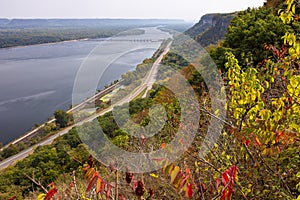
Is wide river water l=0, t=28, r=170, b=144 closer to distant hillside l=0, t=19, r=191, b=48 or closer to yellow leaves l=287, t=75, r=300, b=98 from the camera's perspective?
distant hillside l=0, t=19, r=191, b=48

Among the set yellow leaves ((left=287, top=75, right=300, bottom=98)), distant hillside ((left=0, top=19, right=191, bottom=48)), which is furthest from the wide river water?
yellow leaves ((left=287, top=75, right=300, bottom=98))

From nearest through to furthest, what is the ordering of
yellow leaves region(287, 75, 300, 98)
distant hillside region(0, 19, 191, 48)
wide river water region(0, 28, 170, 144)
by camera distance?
1. yellow leaves region(287, 75, 300, 98)
2. wide river water region(0, 28, 170, 144)
3. distant hillside region(0, 19, 191, 48)

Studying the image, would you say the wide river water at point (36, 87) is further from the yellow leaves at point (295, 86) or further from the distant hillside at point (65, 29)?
the yellow leaves at point (295, 86)

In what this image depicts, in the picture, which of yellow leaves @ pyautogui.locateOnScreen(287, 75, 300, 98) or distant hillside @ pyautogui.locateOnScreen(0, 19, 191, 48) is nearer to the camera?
yellow leaves @ pyautogui.locateOnScreen(287, 75, 300, 98)

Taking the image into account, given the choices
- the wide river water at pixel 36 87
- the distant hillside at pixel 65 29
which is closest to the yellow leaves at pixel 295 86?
the distant hillside at pixel 65 29

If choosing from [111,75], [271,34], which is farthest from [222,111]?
[111,75]

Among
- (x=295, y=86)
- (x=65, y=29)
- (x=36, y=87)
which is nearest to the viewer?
(x=295, y=86)

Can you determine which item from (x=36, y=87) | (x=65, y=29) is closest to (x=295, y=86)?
(x=36, y=87)

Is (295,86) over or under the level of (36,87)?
over

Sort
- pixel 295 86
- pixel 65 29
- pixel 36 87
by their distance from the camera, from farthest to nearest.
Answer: pixel 65 29
pixel 36 87
pixel 295 86

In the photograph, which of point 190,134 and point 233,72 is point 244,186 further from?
point 190,134

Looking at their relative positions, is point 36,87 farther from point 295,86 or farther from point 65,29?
point 65,29
